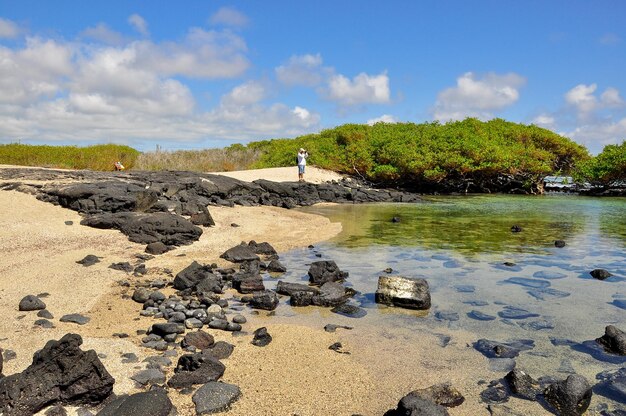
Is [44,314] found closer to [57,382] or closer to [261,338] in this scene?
[57,382]

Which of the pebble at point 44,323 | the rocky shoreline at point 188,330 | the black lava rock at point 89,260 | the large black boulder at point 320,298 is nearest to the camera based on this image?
the rocky shoreline at point 188,330

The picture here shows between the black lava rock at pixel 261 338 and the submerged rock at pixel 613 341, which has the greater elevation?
the submerged rock at pixel 613 341

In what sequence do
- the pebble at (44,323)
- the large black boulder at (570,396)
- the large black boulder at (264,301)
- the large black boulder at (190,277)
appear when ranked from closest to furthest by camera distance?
the large black boulder at (570,396)
the pebble at (44,323)
the large black boulder at (264,301)
the large black boulder at (190,277)

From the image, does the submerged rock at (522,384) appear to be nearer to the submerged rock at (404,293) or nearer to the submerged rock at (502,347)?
the submerged rock at (502,347)

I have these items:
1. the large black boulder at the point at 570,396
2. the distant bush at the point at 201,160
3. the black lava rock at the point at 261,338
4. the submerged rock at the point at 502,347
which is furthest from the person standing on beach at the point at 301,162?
the large black boulder at the point at 570,396

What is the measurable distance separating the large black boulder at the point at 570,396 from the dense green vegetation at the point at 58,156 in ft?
106

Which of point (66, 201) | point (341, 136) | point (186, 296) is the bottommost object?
point (186, 296)

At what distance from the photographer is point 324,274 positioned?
8781mm

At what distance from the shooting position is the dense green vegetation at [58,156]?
3167cm

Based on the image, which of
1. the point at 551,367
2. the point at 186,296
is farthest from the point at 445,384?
the point at 186,296

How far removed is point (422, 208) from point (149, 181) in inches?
519

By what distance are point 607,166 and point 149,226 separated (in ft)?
102

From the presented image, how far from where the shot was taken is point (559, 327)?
6496 mm

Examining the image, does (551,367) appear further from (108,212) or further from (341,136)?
(341,136)
